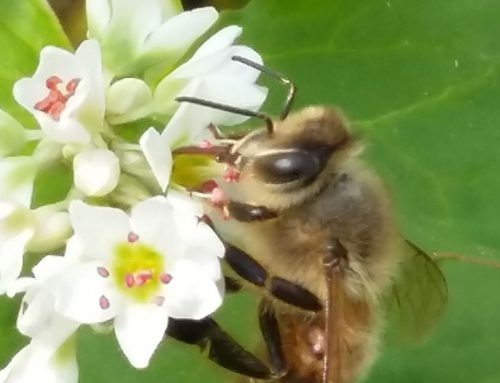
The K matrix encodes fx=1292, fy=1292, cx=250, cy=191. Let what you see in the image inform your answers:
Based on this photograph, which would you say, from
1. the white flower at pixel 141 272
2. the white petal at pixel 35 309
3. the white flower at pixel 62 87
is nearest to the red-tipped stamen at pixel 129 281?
the white flower at pixel 141 272

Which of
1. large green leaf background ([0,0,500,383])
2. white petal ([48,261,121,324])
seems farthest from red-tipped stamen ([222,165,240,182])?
large green leaf background ([0,0,500,383])

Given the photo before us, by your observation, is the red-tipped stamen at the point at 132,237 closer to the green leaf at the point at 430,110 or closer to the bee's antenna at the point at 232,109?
the bee's antenna at the point at 232,109

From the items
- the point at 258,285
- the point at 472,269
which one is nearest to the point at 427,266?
the point at 258,285

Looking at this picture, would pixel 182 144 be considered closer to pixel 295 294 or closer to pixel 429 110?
pixel 295 294

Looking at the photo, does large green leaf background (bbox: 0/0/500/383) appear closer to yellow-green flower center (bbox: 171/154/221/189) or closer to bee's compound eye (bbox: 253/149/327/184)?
yellow-green flower center (bbox: 171/154/221/189)

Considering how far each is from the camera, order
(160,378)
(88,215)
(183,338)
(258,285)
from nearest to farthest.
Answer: (88,215)
(258,285)
(183,338)
(160,378)

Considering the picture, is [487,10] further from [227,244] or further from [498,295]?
[227,244]
